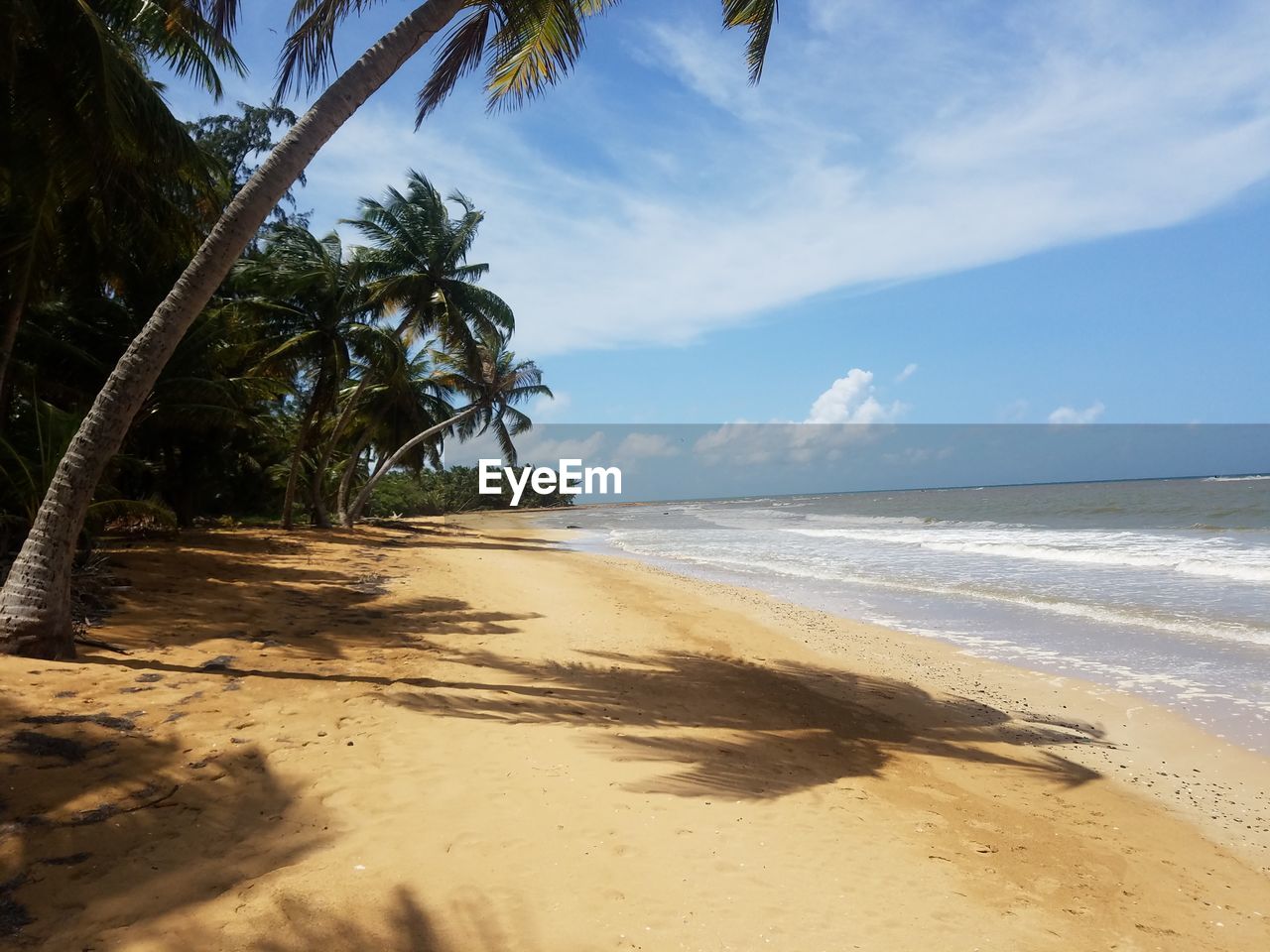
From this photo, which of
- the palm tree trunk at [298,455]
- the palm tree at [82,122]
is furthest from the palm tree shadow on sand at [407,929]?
the palm tree trunk at [298,455]

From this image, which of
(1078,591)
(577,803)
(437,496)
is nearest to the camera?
(577,803)

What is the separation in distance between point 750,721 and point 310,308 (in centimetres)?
1604

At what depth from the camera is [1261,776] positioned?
4.80 m

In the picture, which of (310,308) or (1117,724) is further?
(310,308)

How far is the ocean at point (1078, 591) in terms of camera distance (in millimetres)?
7227

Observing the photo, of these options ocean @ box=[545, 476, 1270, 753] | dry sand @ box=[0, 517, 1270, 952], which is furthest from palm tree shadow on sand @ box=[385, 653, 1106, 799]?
ocean @ box=[545, 476, 1270, 753]

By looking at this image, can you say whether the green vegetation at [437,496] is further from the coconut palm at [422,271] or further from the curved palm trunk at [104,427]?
the curved palm trunk at [104,427]

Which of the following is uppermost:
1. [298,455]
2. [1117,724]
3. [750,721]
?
[298,455]

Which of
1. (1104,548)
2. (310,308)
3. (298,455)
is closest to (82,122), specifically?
(310,308)

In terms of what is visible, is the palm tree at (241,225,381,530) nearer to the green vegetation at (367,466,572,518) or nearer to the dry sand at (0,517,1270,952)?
the dry sand at (0,517,1270,952)

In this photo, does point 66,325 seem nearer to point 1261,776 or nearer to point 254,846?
point 254,846

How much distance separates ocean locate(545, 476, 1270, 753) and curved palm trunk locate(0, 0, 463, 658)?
328 inches

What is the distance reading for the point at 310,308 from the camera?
17.6m

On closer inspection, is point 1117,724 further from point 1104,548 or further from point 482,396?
point 482,396
